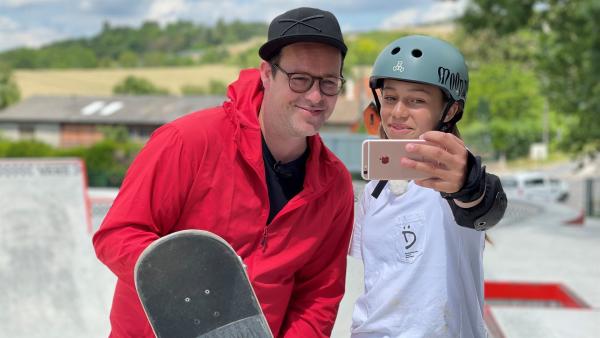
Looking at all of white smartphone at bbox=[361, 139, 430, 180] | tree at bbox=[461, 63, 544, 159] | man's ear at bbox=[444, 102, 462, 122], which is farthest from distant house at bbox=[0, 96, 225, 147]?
white smartphone at bbox=[361, 139, 430, 180]

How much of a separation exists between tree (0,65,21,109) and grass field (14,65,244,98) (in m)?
4.41

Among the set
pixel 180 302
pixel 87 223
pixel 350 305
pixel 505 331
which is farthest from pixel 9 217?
pixel 180 302

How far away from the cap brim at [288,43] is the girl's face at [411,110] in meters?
0.24

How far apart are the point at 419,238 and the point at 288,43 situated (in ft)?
2.57

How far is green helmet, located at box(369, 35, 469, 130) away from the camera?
235 centimetres

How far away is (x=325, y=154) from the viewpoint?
2.65m

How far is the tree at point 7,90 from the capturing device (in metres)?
93.2

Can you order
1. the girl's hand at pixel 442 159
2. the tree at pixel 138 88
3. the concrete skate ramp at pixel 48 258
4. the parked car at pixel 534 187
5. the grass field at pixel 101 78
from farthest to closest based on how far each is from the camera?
the grass field at pixel 101 78
the tree at pixel 138 88
the parked car at pixel 534 187
the concrete skate ramp at pixel 48 258
the girl's hand at pixel 442 159

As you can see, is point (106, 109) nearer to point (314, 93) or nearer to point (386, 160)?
point (314, 93)

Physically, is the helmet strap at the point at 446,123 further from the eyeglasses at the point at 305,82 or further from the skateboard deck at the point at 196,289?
the skateboard deck at the point at 196,289

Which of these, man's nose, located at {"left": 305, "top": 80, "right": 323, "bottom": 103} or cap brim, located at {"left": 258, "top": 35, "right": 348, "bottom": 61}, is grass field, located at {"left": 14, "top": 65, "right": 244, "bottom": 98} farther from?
man's nose, located at {"left": 305, "top": 80, "right": 323, "bottom": 103}

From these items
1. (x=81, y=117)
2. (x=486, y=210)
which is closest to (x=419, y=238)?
(x=486, y=210)

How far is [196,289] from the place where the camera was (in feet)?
6.86

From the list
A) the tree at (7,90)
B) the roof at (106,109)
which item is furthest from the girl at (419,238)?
the tree at (7,90)
